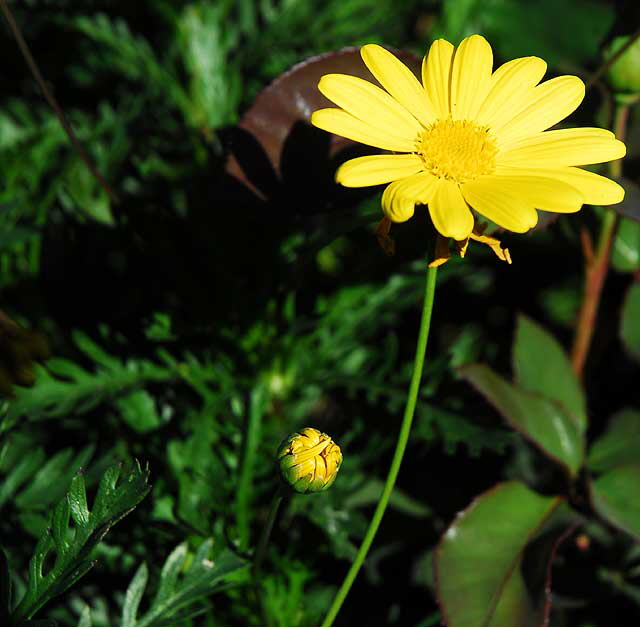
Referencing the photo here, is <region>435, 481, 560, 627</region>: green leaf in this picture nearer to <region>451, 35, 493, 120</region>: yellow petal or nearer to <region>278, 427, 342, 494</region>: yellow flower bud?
<region>278, 427, 342, 494</region>: yellow flower bud

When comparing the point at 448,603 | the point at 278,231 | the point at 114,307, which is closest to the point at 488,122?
the point at 278,231

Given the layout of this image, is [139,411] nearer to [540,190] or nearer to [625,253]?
[540,190]

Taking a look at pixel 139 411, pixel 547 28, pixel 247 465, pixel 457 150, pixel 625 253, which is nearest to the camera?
pixel 457 150

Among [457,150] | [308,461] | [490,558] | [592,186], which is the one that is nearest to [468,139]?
[457,150]

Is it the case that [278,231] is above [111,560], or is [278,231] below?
above

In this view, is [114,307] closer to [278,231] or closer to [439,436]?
[278,231]

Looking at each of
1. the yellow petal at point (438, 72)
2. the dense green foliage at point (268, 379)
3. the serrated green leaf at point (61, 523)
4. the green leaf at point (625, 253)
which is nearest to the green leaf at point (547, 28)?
the dense green foliage at point (268, 379)

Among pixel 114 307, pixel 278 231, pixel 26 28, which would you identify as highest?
pixel 26 28
